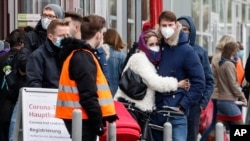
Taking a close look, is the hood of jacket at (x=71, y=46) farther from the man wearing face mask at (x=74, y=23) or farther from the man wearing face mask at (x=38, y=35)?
the man wearing face mask at (x=38, y=35)

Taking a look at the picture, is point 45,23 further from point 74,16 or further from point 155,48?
point 155,48

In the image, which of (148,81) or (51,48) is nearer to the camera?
(51,48)

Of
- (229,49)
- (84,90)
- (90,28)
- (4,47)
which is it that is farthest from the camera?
(229,49)

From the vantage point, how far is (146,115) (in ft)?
36.7

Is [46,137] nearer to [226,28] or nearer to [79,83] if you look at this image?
[79,83]

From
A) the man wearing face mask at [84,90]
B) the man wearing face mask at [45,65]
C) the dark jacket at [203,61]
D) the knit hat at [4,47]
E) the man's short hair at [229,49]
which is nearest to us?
the man wearing face mask at [84,90]

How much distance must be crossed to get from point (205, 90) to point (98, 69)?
372 centimetres

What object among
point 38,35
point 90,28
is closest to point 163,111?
point 38,35

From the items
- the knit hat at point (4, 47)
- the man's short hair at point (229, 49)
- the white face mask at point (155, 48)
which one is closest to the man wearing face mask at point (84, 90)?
the white face mask at point (155, 48)

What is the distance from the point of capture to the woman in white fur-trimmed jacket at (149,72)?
11.1 metres

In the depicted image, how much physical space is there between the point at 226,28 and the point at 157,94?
68.6 feet

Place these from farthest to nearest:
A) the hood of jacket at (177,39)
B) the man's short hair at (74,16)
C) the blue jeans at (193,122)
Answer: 1. the blue jeans at (193,122)
2. the hood of jacket at (177,39)
3. the man's short hair at (74,16)

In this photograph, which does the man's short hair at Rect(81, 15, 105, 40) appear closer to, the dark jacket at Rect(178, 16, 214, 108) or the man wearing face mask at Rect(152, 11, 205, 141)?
the man wearing face mask at Rect(152, 11, 205, 141)

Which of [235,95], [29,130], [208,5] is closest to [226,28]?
[208,5]
